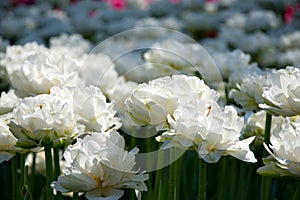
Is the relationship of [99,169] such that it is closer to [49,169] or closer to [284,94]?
[49,169]

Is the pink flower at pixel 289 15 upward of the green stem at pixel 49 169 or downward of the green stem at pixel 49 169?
upward

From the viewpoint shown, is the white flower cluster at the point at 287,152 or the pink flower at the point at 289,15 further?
the pink flower at the point at 289,15

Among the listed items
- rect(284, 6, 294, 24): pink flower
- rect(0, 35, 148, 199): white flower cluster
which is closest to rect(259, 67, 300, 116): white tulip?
rect(0, 35, 148, 199): white flower cluster

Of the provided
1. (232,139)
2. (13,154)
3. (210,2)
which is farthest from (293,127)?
(210,2)

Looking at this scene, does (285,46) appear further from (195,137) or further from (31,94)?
(195,137)

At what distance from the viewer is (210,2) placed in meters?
5.66

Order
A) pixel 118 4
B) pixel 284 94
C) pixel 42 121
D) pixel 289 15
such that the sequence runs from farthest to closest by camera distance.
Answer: pixel 118 4 → pixel 289 15 → pixel 284 94 → pixel 42 121

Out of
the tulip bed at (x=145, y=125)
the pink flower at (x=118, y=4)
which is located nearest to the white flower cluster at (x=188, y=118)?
the tulip bed at (x=145, y=125)

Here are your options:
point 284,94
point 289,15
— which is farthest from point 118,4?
point 284,94

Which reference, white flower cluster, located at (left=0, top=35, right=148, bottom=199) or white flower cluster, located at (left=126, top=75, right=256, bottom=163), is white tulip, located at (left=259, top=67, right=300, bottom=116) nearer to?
white flower cluster, located at (left=126, top=75, right=256, bottom=163)

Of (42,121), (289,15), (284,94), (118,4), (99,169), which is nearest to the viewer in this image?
(99,169)

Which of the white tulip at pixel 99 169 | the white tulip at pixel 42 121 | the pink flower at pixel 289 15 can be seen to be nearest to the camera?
the white tulip at pixel 99 169

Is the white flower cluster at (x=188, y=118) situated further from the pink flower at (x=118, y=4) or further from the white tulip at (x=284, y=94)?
the pink flower at (x=118, y=4)

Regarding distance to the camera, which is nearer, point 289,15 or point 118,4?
point 289,15
